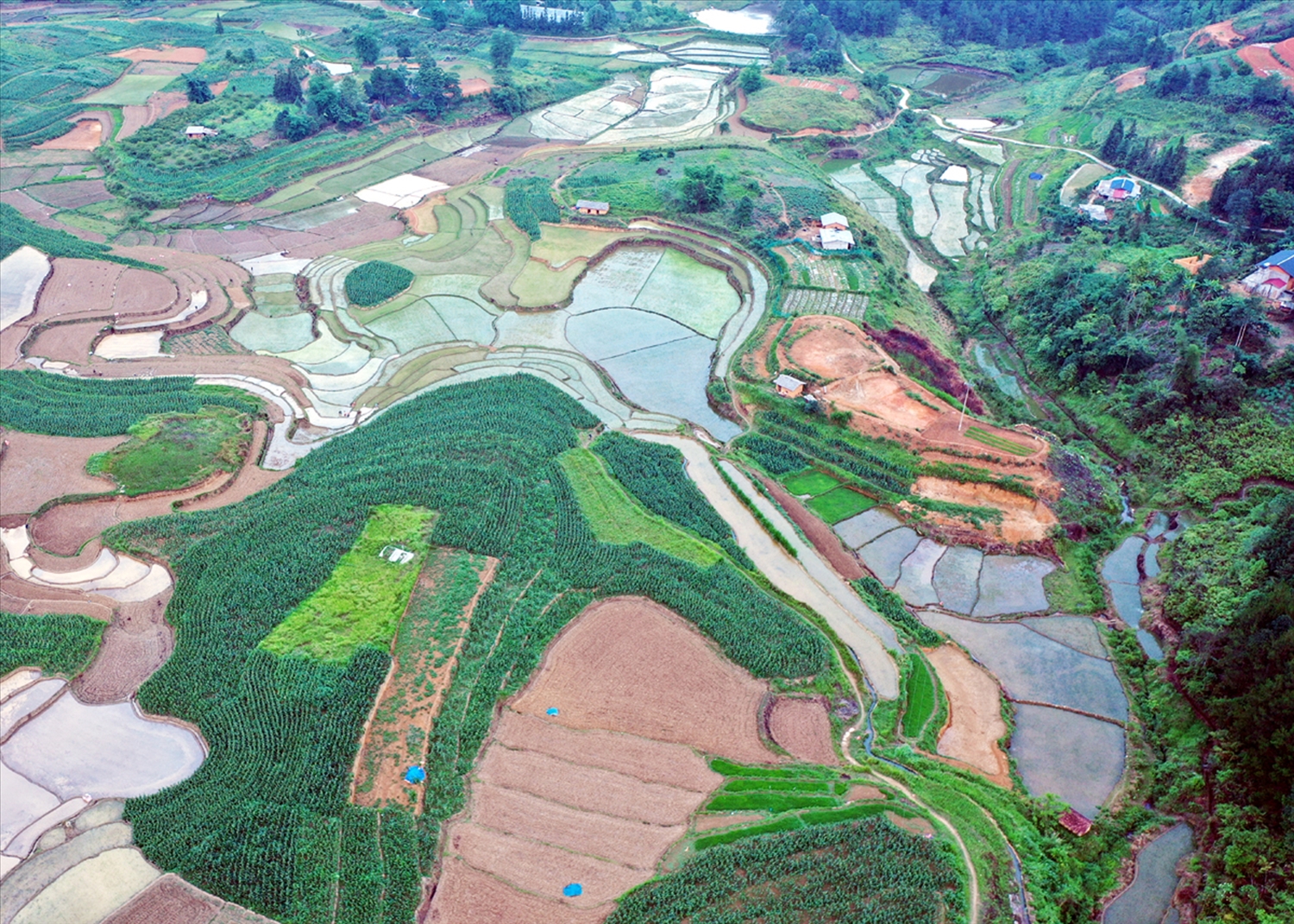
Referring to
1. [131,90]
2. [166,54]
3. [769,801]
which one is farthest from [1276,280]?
[166,54]

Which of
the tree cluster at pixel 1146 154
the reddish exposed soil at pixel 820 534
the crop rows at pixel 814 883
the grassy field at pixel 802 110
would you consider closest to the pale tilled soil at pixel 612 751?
the crop rows at pixel 814 883

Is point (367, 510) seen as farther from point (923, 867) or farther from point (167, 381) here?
point (923, 867)

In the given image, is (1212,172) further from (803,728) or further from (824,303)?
(803,728)

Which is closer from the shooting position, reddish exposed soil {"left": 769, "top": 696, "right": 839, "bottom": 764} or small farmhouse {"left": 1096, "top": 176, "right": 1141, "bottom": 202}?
reddish exposed soil {"left": 769, "top": 696, "right": 839, "bottom": 764}

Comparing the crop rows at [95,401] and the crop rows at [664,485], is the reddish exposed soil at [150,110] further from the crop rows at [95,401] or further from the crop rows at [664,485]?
the crop rows at [664,485]

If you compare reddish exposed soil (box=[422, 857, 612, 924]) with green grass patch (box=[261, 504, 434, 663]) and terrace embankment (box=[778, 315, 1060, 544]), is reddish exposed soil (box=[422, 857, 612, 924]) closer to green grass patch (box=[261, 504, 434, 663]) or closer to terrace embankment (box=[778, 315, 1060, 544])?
green grass patch (box=[261, 504, 434, 663])

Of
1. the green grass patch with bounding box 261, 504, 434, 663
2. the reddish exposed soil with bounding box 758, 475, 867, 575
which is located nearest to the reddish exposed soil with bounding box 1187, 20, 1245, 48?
the reddish exposed soil with bounding box 758, 475, 867, 575
